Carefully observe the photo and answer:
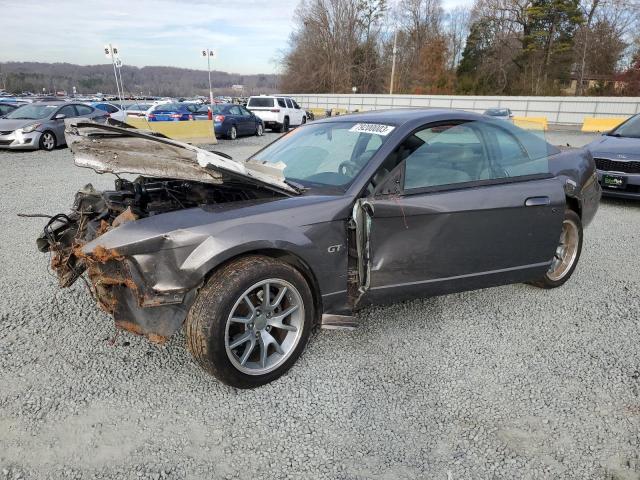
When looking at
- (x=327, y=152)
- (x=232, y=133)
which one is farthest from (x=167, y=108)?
(x=327, y=152)

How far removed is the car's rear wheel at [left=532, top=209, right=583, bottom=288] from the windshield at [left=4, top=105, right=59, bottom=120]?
13543 mm

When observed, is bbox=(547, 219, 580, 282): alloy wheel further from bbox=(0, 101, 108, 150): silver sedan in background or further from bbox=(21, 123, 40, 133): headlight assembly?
bbox=(21, 123, 40, 133): headlight assembly

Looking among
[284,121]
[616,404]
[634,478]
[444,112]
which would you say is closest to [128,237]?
[444,112]

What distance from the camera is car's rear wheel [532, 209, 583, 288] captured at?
4.08 meters

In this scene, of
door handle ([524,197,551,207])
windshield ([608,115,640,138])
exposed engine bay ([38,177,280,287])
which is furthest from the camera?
windshield ([608,115,640,138])

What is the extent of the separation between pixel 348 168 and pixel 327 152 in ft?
1.34

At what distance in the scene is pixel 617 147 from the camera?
290 inches

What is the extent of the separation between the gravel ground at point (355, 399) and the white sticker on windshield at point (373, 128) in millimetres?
1395

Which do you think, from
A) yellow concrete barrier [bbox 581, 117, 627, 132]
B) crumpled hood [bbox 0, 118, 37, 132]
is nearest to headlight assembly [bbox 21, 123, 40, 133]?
crumpled hood [bbox 0, 118, 37, 132]

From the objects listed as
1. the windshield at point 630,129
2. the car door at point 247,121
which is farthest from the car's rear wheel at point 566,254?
the car door at point 247,121

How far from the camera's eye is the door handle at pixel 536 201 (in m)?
3.39

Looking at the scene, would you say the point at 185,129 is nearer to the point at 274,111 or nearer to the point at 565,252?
the point at 274,111

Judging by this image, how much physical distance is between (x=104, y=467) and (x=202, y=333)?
0.73 m

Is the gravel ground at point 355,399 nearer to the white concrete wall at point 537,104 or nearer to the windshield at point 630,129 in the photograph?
the windshield at point 630,129
